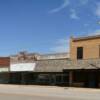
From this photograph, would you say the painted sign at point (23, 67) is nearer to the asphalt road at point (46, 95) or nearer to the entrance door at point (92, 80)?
the entrance door at point (92, 80)

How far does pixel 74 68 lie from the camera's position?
2205 inches

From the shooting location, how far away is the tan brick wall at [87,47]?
2244 inches

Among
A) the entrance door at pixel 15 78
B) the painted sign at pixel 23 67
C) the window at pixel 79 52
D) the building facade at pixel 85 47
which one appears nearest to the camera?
the building facade at pixel 85 47

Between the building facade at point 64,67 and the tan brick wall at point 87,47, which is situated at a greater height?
the tan brick wall at point 87,47

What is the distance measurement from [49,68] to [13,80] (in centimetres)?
1324

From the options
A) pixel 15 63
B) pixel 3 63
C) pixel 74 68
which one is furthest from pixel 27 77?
pixel 74 68

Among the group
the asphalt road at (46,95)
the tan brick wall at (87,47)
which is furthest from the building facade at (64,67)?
the asphalt road at (46,95)

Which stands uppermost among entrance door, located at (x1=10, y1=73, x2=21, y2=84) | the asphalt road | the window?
the window

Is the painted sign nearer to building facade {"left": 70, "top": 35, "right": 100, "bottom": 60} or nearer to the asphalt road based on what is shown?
building facade {"left": 70, "top": 35, "right": 100, "bottom": 60}

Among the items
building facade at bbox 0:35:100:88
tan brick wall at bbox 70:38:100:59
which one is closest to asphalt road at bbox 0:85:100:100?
building facade at bbox 0:35:100:88

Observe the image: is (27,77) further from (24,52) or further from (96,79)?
(96,79)

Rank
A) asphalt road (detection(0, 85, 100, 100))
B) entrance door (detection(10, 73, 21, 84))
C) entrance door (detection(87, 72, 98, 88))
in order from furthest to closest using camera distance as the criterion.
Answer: entrance door (detection(10, 73, 21, 84)) → entrance door (detection(87, 72, 98, 88)) → asphalt road (detection(0, 85, 100, 100))

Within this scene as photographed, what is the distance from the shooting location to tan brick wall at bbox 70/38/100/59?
187 ft

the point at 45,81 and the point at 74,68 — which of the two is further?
the point at 45,81
